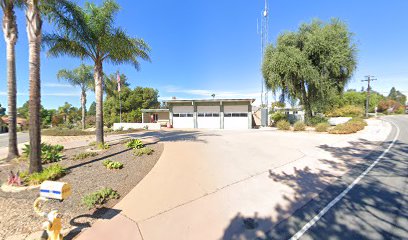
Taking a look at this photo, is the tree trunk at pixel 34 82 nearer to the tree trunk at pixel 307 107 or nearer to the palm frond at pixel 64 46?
the palm frond at pixel 64 46

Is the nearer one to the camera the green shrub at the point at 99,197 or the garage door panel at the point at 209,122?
the green shrub at the point at 99,197

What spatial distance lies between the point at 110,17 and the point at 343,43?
21.0 m

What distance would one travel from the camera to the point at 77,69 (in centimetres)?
2419

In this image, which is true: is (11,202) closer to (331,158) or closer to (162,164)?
(162,164)

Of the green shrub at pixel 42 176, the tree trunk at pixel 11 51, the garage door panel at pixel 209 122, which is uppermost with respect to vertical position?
the tree trunk at pixel 11 51

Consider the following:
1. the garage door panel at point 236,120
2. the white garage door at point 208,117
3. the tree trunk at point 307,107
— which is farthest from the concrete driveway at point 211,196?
the white garage door at point 208,117

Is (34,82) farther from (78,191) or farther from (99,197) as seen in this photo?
(99,197)

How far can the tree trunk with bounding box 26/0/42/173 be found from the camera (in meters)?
5.69

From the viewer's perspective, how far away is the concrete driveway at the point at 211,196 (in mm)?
3607

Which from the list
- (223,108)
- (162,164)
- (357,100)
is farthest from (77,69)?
(357,100)

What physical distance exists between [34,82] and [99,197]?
4014 millimetres

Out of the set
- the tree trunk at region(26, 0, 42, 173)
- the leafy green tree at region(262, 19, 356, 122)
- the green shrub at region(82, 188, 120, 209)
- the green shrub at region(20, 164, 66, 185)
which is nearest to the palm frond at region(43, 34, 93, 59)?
the tree trunk at region(26, 0, 42, 173)

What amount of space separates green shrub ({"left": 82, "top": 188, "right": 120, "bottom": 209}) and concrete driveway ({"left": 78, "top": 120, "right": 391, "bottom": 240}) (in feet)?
1.14

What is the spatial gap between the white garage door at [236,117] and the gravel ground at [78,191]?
668 inches
